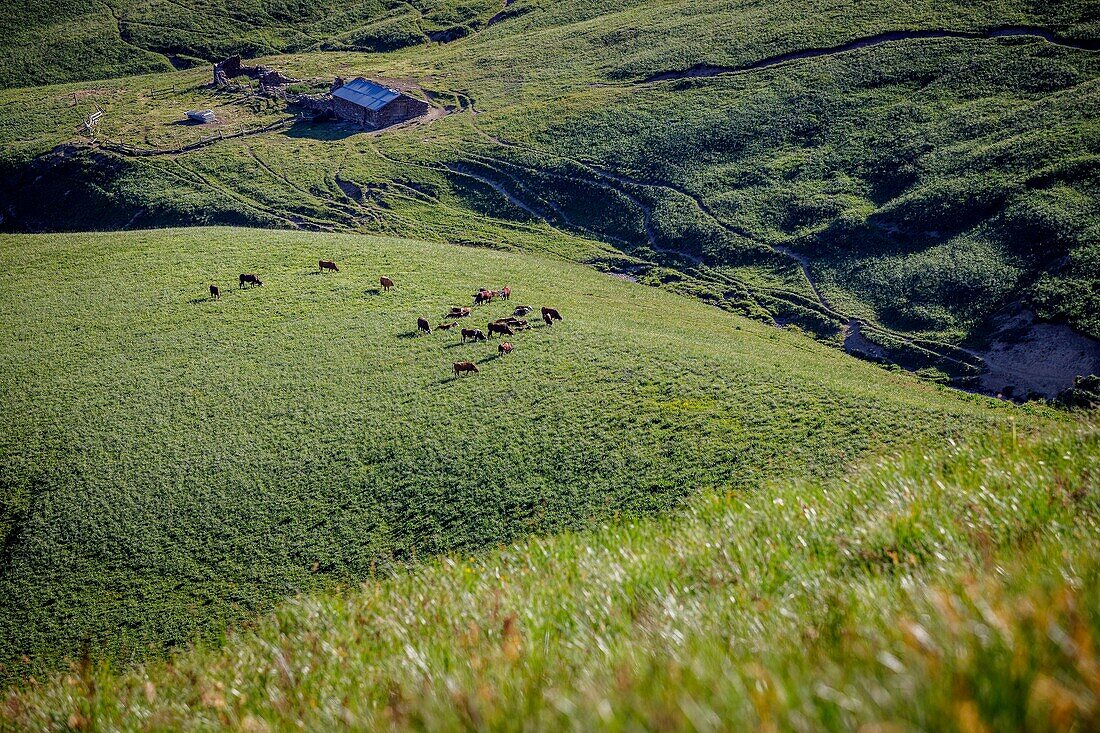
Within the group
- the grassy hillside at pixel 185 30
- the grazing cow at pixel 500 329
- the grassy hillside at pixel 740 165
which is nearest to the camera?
the grazing cow at pixel 500 329

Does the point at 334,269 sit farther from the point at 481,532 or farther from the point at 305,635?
the point at 305,635

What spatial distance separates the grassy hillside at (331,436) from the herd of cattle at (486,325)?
0.82 m

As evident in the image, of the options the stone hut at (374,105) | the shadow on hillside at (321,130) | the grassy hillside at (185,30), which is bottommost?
the shadow on hillside at (321,130)

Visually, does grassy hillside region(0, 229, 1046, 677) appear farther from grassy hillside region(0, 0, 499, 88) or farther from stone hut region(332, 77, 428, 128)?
grassy hillside region(0, 0, 499, 88)

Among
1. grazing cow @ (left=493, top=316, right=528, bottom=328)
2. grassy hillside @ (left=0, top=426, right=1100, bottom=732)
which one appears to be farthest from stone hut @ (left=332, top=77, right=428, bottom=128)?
grassy hillside @ (left=0, top=426, right=1100, bottom=732)

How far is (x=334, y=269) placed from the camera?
147 ft

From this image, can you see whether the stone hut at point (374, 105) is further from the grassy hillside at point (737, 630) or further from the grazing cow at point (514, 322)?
the grassy hillside at point (737, 630)

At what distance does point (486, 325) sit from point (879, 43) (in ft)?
208

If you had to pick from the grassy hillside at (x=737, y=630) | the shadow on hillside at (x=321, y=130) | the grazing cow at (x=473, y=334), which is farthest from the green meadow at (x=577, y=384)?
the grazing cow at (x=473, y=334)

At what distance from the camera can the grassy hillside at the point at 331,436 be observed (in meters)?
20.7

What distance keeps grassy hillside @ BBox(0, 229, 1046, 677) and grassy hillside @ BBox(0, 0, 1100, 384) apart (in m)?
11.6

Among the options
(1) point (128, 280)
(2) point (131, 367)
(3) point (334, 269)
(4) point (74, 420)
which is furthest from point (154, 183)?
(4) point (74, 420)

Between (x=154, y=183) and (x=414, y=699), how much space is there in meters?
78.3

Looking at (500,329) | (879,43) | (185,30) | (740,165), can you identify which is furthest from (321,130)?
(879,43)
